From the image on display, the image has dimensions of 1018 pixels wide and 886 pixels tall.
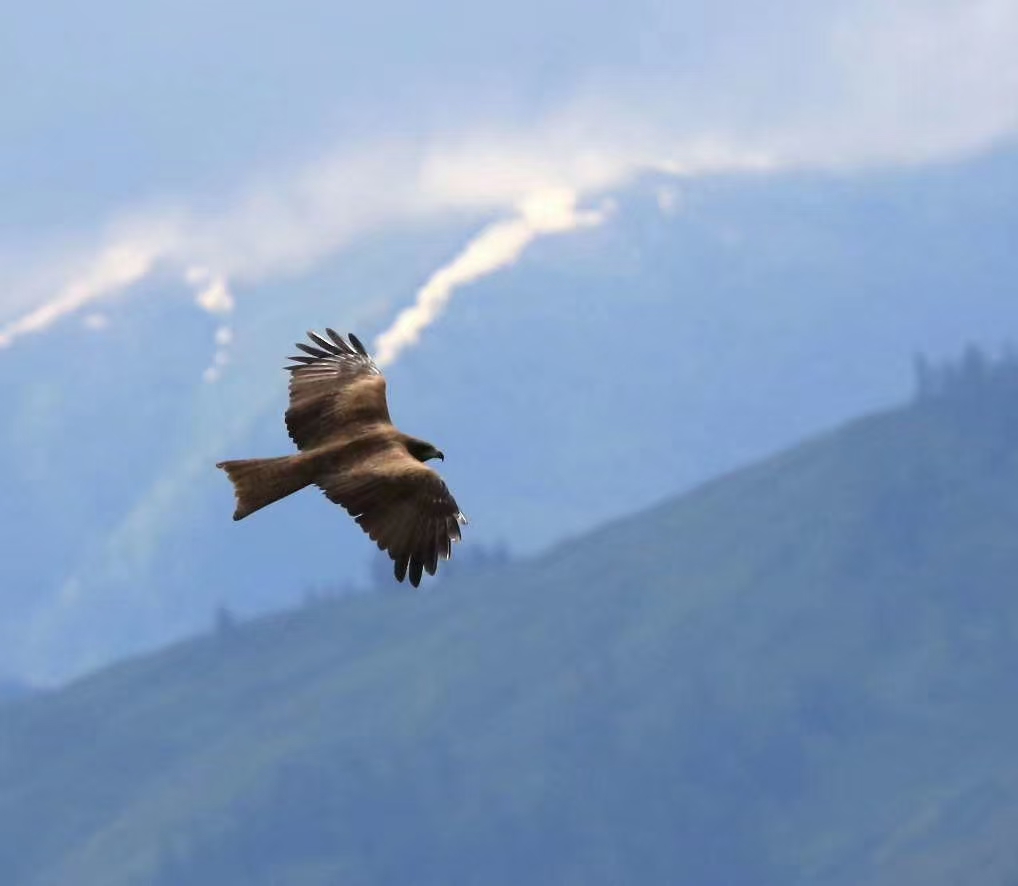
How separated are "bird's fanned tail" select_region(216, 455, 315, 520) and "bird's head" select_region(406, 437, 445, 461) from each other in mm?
1697

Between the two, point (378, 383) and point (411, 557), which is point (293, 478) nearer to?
point (411, 557)

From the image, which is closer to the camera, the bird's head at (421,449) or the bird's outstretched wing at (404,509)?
the bird's outstretched wing at (404,509)

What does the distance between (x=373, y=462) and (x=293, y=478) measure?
1.24 m

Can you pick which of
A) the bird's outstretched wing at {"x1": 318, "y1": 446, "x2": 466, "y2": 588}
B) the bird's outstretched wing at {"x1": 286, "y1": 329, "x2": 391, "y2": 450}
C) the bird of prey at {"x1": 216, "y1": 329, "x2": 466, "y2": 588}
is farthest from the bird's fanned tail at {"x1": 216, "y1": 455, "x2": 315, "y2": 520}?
the bird's outstretched wing at {"x1": 286, "y1": 329, "x2": 391, "y2": 450}

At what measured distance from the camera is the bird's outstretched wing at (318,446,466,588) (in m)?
41.5

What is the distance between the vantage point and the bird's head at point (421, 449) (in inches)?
1714

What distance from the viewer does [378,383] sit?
48.3 metres

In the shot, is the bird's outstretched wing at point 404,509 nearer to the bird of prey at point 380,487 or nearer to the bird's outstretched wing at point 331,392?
the bird of prey at point 380,487

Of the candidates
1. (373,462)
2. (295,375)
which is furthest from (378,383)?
(373,462)

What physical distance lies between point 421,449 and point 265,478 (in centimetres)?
264

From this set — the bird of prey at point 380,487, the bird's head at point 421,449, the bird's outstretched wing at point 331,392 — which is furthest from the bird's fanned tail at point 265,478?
the bird's outstretched wing at point 331,392

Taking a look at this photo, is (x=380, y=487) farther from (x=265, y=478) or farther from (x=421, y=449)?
(x=421, y=449)

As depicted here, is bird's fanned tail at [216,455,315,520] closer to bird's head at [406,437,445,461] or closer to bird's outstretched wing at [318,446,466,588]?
bird's outstretched wing at [318,446,466,588]

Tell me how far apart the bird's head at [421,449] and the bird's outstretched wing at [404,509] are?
55.6 inches
